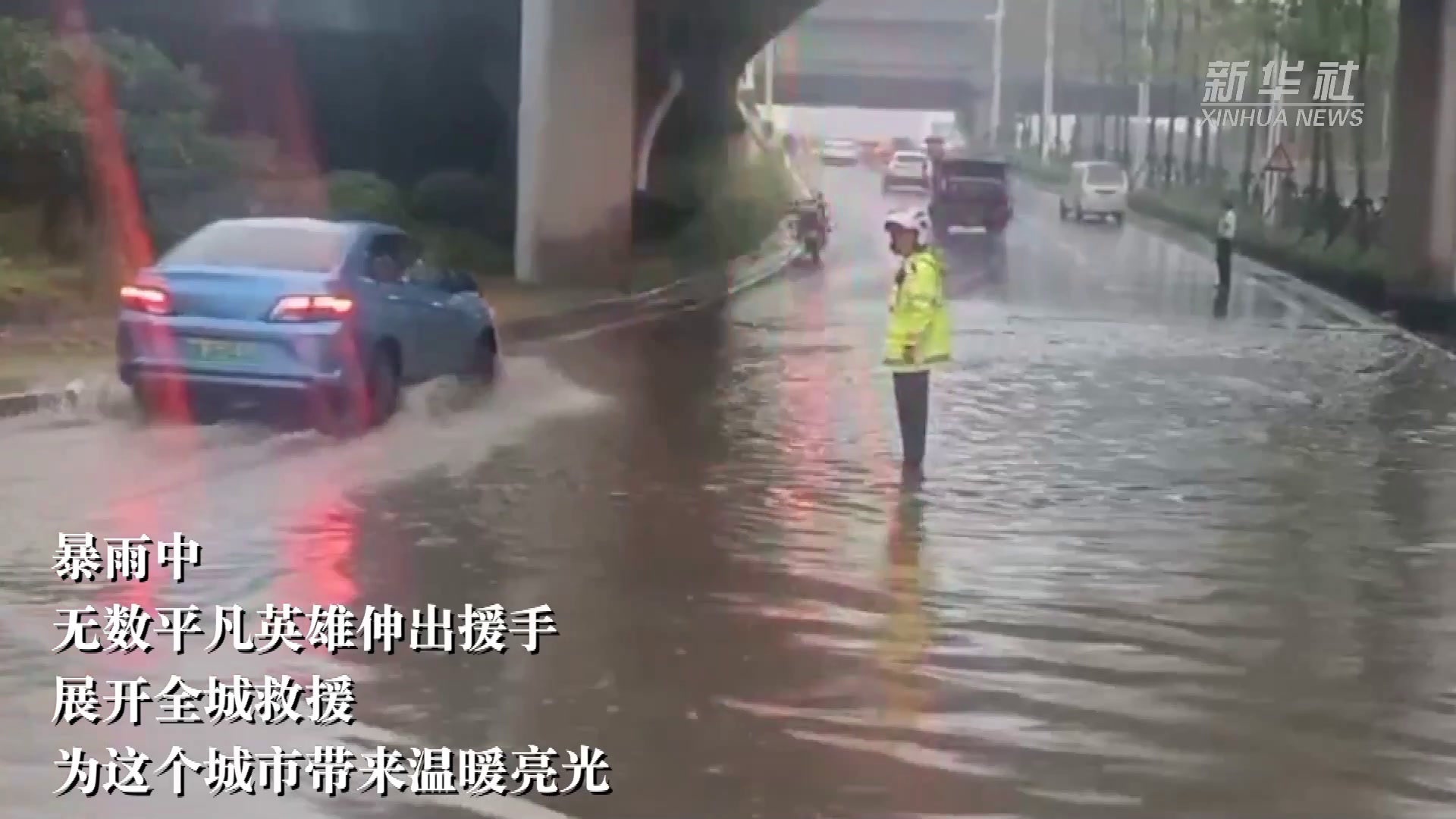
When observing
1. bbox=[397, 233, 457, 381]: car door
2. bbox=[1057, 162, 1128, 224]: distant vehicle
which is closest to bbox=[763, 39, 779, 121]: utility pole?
bbox=[1057, 162, 1128, 224]: distant vehicle

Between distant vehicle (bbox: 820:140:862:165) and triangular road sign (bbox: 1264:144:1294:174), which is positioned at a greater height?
triangular road sign (bbox: 1264:144:1294:174)

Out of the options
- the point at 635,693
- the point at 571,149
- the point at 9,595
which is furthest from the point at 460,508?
the point at 571,149

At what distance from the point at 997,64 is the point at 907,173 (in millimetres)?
25107

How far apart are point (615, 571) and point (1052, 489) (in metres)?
4.00

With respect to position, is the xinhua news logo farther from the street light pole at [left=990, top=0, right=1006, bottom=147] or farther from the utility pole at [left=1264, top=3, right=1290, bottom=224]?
the street light pole at [left=990, top=0, right=1006, bottom=147]

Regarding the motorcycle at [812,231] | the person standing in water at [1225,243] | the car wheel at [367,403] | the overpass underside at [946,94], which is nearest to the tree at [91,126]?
the car wheel at [367,403]

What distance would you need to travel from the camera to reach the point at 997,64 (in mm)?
103875

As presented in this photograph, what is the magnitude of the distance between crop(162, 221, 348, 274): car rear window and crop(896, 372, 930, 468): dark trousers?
3910mm

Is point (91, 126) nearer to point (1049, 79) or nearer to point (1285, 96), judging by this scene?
point (1285, 96)

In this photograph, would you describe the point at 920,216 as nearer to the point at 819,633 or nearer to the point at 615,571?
the point at 615,571

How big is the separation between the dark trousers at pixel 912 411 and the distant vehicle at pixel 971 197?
41.9m

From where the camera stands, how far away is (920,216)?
14562 millimetres

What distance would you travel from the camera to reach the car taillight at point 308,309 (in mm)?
14797

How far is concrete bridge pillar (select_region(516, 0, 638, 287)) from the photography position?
2991 cm
